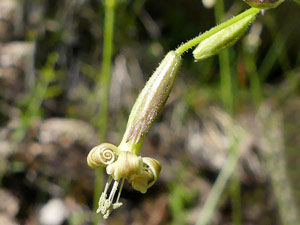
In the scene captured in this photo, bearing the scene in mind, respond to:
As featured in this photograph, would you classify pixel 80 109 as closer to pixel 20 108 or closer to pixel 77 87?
pixel 77 87

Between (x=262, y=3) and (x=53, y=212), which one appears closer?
(x=262, y=3)

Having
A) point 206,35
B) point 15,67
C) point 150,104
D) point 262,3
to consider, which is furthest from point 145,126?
point 15,67

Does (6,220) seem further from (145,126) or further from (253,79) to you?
(253,79)

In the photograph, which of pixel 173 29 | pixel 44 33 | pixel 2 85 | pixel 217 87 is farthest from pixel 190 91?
pixel 2 85

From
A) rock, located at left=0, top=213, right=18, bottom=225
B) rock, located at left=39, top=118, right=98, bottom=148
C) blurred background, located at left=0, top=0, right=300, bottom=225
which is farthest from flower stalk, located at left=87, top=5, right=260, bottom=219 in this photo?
rock, located at left=39, top=118, right=98, bottom=148

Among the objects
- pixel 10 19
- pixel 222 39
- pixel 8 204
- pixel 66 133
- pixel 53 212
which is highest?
pixel 222 39

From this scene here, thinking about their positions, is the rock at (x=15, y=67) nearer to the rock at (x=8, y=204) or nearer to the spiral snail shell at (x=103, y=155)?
the rock at (x=8, y=204)

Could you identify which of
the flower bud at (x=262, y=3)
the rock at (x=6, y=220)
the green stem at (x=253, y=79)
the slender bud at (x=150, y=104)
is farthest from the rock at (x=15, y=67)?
the flower bud at (x=262, y=3)
